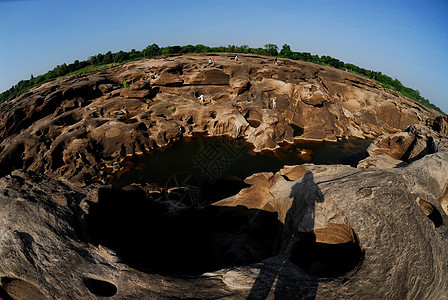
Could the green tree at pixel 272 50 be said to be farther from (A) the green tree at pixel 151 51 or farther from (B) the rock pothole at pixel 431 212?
(B) the rock pothole at pixel 431 212

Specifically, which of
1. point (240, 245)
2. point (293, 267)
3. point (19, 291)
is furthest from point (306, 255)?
point (19, 291)

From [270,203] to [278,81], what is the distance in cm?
2022

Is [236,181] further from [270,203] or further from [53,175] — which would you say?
[53,175]

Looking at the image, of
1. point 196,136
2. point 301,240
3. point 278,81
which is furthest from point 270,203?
point 278,81

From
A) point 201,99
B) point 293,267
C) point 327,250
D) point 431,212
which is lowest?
point 293,267

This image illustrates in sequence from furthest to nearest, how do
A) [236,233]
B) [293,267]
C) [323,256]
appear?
[236,233] < [323,256] < [293,267]

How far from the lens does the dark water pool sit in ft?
44.5

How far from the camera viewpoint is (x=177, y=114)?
21547 mm

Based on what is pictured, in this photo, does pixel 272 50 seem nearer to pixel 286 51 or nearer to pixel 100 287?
pixel 286 51

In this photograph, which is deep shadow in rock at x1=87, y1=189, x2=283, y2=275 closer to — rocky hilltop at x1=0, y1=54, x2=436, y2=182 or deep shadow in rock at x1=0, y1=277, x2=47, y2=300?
deep shadow in rock at x1=0, y1=277, x2=47, y2=300

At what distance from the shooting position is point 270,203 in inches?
352

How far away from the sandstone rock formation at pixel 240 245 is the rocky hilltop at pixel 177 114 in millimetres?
9608

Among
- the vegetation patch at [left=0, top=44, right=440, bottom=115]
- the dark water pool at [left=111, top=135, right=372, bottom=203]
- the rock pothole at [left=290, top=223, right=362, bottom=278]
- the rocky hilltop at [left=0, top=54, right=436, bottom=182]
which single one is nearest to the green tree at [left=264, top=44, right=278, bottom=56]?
the vegetation patch at [left=0, top=44, right=440, bottom=115]

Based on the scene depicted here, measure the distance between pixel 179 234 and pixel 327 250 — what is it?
Result: 495cm
